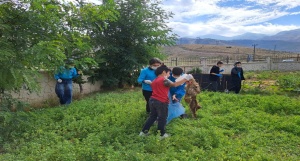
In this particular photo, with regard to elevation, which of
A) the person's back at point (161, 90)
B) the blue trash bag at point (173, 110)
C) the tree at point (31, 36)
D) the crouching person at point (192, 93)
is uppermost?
the tree at point (31, 36)

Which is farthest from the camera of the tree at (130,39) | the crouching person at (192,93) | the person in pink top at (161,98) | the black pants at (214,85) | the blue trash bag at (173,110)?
the tree at (130,39)

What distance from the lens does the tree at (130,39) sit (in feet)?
36.0

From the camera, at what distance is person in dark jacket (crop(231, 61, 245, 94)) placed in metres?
9.51

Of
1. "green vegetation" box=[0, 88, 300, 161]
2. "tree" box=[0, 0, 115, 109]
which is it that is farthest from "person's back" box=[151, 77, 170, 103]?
"tree" box=[0, 0, 115, 109]

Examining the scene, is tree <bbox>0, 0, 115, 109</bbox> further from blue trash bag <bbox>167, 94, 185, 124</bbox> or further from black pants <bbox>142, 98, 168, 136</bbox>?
blue trash bag <bbox>167, 94, 185, 124</bbox>

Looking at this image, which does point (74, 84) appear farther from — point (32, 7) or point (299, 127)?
point (299, 127)

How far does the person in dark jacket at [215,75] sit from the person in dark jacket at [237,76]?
49 centimetres

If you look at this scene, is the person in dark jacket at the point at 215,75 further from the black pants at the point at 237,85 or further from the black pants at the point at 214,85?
the black pants at the point at 237,85

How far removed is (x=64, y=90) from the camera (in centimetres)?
789

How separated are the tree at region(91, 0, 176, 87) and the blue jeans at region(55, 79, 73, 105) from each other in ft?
10.5

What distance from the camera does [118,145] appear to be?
425 cm

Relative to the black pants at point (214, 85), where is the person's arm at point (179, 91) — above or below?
above

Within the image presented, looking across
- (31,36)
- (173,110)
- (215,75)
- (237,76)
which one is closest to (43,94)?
(31,36)

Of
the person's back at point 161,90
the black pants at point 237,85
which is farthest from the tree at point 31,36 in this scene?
the black pants at point 237,85
